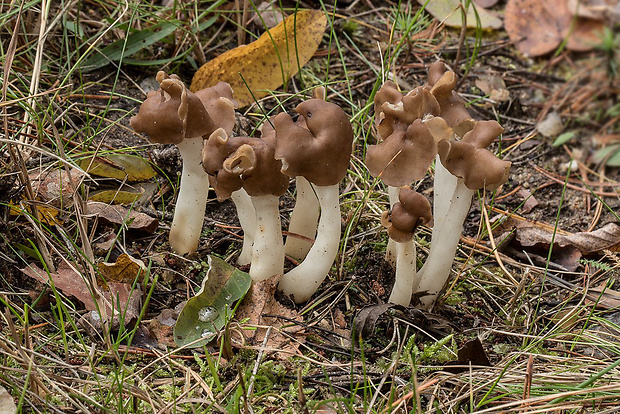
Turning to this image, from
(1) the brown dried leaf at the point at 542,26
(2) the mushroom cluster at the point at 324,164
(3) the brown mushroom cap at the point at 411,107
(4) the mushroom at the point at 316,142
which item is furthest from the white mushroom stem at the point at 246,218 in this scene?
(1) the brown dried leaf at the point at 542,26

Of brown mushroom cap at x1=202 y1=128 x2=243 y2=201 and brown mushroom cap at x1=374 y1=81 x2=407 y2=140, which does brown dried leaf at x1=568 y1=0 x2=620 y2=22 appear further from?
brown mushroom cap at x1=202 y1=128 x2=243 y2=201

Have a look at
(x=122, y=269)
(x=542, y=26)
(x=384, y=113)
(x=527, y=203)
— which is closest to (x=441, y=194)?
(x=384, y=113)

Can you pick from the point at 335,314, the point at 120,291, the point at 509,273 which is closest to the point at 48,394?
the point at 120,291

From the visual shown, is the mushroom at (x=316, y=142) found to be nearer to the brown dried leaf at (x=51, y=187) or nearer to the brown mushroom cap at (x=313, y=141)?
the brown mushroom cap at (x=313, y=141)

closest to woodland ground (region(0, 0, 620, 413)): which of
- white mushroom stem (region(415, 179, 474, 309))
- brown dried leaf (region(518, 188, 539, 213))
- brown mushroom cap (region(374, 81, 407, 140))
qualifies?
brown dried leaf (region(518, 188, 539, 213))

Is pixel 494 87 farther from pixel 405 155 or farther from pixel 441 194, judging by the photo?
pixel 405 155

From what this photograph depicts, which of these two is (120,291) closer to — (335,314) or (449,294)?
(335,314)
